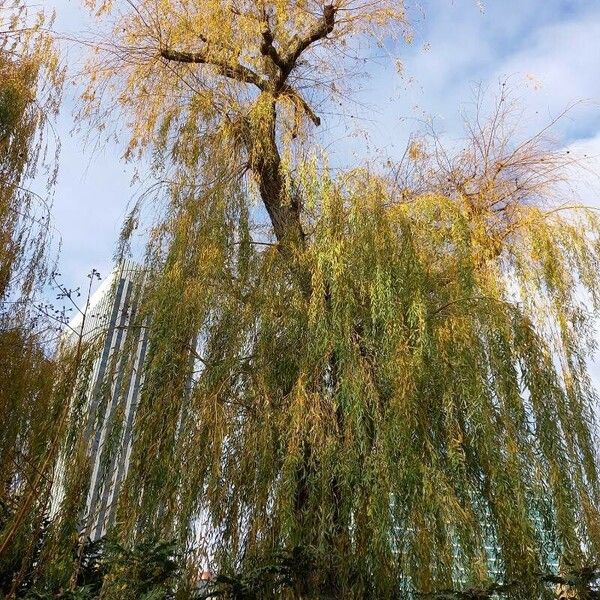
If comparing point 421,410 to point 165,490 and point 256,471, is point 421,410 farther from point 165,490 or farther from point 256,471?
point 165,490

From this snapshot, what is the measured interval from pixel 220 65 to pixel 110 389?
8.13 feet

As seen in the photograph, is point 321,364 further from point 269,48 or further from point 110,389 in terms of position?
point 269,48

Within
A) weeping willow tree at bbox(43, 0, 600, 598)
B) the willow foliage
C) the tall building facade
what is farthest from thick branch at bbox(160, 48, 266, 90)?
the tall building facade

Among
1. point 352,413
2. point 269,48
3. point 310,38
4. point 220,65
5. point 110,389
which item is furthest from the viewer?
point 310,38

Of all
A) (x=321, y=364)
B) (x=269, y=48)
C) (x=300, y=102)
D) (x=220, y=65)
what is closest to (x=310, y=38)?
(x=269, y=48)

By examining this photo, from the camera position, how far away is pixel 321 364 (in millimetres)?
3609

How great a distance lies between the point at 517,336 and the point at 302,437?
1.38m

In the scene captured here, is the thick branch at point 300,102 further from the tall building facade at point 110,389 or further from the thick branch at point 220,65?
the tall building facade at point 110,389

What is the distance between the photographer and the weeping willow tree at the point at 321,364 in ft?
10.1

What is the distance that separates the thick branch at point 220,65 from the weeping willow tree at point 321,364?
0.05 ft

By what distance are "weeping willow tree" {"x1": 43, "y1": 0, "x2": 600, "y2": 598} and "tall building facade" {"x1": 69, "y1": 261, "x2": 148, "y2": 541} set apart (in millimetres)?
120

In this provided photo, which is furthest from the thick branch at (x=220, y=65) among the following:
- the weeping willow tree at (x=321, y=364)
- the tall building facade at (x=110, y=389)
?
the tall building facade at (x=110, y=389)

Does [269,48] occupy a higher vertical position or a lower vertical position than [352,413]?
higher

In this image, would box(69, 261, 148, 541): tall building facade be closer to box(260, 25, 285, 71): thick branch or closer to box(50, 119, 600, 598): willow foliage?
box(50, 119, 600, 598): willow foliage
